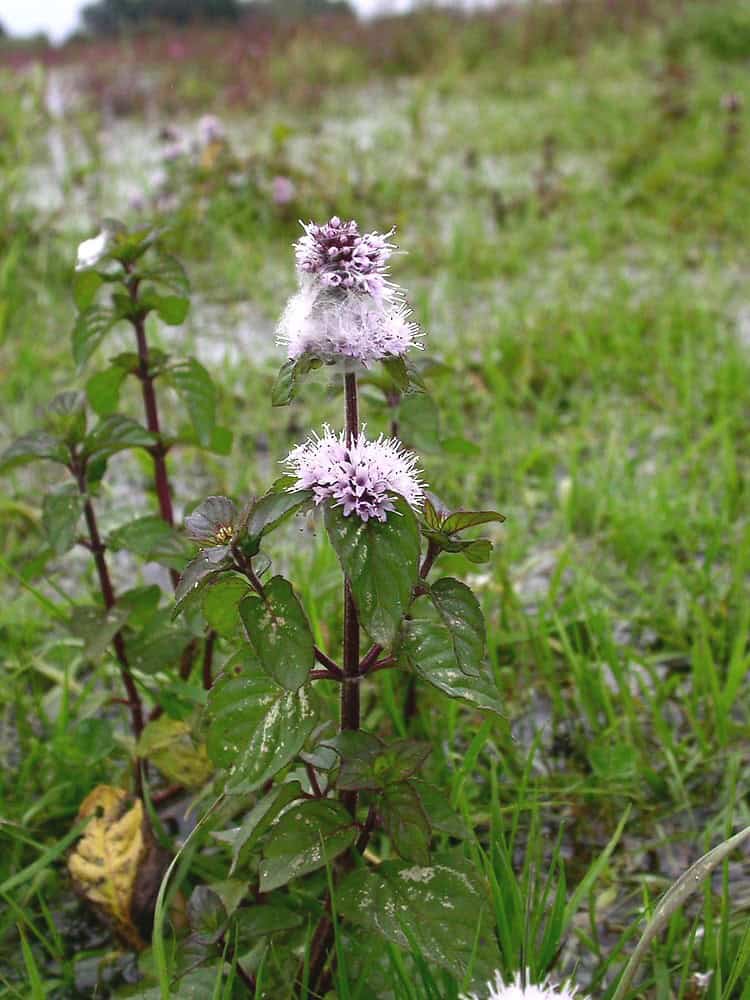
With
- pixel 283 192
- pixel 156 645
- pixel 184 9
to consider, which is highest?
pixel 184 9

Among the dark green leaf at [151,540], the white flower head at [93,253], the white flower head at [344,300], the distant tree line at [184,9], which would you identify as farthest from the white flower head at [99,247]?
the distant tree line at [184,9]

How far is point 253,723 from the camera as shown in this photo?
98 cm

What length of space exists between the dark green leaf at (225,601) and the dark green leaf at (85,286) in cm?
62

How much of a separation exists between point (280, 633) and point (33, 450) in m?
0.57

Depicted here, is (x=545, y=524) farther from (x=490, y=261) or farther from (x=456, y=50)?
(x=456, y=50)

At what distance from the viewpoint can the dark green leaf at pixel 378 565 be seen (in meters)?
0.90

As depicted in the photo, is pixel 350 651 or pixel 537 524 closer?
pixel 350 651

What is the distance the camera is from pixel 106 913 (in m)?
1.37

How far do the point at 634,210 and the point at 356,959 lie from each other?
4281mm

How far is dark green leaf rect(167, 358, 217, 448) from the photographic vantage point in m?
1.48

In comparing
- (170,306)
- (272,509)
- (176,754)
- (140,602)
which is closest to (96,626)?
(140,602)

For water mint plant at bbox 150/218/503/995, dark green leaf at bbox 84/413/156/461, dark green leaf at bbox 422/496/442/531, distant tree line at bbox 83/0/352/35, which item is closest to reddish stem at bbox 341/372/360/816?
water mint plant at bbox 150/218/503/995

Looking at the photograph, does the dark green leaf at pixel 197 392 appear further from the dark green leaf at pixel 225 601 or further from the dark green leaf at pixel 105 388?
the dark green leaf at pixel 225 601

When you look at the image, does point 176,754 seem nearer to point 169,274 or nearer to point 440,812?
point 440,812
